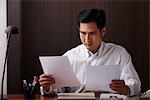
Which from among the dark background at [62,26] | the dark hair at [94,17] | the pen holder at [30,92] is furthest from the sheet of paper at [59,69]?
the dark background at [62,26]

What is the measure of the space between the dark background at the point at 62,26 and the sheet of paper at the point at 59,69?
0.95 m

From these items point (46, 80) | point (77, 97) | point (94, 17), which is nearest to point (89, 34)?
point (94, 17)

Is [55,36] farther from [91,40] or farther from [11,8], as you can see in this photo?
[91,40]

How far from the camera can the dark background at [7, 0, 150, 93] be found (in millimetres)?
2941

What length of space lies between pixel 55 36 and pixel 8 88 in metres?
0.64

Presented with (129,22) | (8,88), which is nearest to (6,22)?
(8,88)

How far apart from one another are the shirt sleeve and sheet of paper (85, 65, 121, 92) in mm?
192

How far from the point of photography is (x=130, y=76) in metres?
2.31

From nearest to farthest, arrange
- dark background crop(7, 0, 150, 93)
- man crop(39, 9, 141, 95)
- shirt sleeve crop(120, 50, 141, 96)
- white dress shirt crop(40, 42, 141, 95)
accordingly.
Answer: shirt sleeve crop(120, 50, 141, 96)
man crop(39, 9, 141, 95)
white dress shirt crop(40, 42, 141, 95)
dark background crop(7, 0, 150, 93)

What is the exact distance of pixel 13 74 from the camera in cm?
283

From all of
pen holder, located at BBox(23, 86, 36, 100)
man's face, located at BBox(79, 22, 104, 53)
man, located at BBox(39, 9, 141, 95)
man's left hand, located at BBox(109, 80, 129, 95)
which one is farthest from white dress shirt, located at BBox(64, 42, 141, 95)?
pen holder, located at BBox(23, 86, 36, 100)

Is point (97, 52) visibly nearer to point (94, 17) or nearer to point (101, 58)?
point (101, 58)

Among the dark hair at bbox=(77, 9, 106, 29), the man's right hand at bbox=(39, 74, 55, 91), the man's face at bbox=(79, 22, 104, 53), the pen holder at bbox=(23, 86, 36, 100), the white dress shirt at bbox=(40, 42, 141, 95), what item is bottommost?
the pen holder at bbox=(23, 86, 36, 100)

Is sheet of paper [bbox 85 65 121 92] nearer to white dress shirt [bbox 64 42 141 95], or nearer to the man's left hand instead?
the man's left hand
